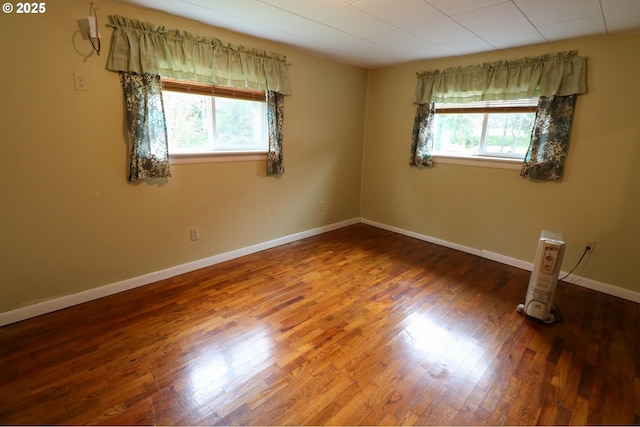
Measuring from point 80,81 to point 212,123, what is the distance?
1.05 m

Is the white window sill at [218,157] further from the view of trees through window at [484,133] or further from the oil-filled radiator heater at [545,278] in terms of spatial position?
the oil-filled radiator heater at [545,278]

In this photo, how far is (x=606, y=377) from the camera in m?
1.79

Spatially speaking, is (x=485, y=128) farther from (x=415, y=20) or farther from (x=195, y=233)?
(x=195, y=233)

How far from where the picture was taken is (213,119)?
297 centimetres

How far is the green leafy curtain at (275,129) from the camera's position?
3283 mm

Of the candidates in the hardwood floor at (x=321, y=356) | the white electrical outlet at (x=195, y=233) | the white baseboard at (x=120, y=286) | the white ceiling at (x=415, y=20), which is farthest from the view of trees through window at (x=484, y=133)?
the white electrical outlet at (x=195, y=233)

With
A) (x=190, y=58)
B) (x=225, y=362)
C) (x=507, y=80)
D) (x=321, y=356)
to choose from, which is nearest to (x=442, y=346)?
(x=321, y=356)

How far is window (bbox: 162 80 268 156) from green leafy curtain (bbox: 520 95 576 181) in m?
2.82

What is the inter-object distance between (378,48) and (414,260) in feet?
7.88

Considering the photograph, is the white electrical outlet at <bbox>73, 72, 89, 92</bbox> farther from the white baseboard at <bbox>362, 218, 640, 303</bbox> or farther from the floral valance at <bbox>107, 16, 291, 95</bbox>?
the white baseboard at <bbox>362, 218, 640, 303</bbox>

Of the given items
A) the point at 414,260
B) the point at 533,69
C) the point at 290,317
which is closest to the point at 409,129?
the point at 533,69

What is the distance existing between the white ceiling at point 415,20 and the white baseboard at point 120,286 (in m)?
2.24

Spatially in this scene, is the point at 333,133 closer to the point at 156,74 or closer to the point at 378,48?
the point at 378,48

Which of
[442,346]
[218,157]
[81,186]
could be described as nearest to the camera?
[442,346]
